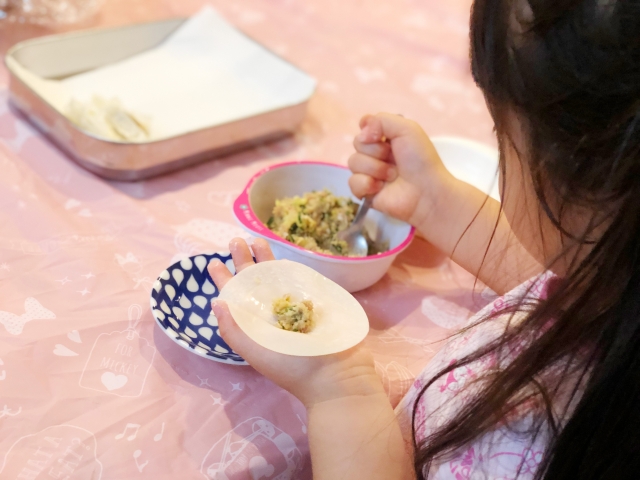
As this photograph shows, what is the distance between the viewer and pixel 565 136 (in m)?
0.38

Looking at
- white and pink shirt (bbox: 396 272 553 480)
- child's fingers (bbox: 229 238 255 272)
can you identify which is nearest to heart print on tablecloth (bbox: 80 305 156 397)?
child's fingers (bbox: 229 238 255 272)

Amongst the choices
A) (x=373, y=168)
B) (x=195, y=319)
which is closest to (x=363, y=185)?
(x=373, y=168)

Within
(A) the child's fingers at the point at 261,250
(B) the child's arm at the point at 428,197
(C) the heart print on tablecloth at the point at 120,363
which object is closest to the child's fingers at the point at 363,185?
(B) the child's arm at the point at 428,197

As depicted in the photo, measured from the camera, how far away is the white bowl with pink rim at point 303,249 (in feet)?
1.81

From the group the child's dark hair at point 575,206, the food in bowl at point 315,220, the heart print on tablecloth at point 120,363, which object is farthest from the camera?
the food in bowl at point 315,220

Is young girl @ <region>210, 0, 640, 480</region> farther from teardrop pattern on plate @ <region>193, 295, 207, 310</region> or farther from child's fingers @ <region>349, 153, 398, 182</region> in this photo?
child's fingers @ <region>349, 153, 398, 182</region>

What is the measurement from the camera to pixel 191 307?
529 millimetres

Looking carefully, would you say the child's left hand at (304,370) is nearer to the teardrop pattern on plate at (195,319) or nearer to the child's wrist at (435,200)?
the teardrop pattern on plate at (195,319)

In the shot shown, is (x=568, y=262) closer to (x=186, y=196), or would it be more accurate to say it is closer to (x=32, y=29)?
(x=186, y=196)

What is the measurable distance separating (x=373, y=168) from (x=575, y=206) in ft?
0.93

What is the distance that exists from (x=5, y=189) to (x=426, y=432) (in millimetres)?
496

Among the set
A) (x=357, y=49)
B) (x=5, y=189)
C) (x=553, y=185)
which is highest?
(x=553, y=185)

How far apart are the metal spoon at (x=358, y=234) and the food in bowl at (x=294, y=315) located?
163 mm

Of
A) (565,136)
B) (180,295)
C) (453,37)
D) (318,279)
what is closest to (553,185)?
(565,136)
